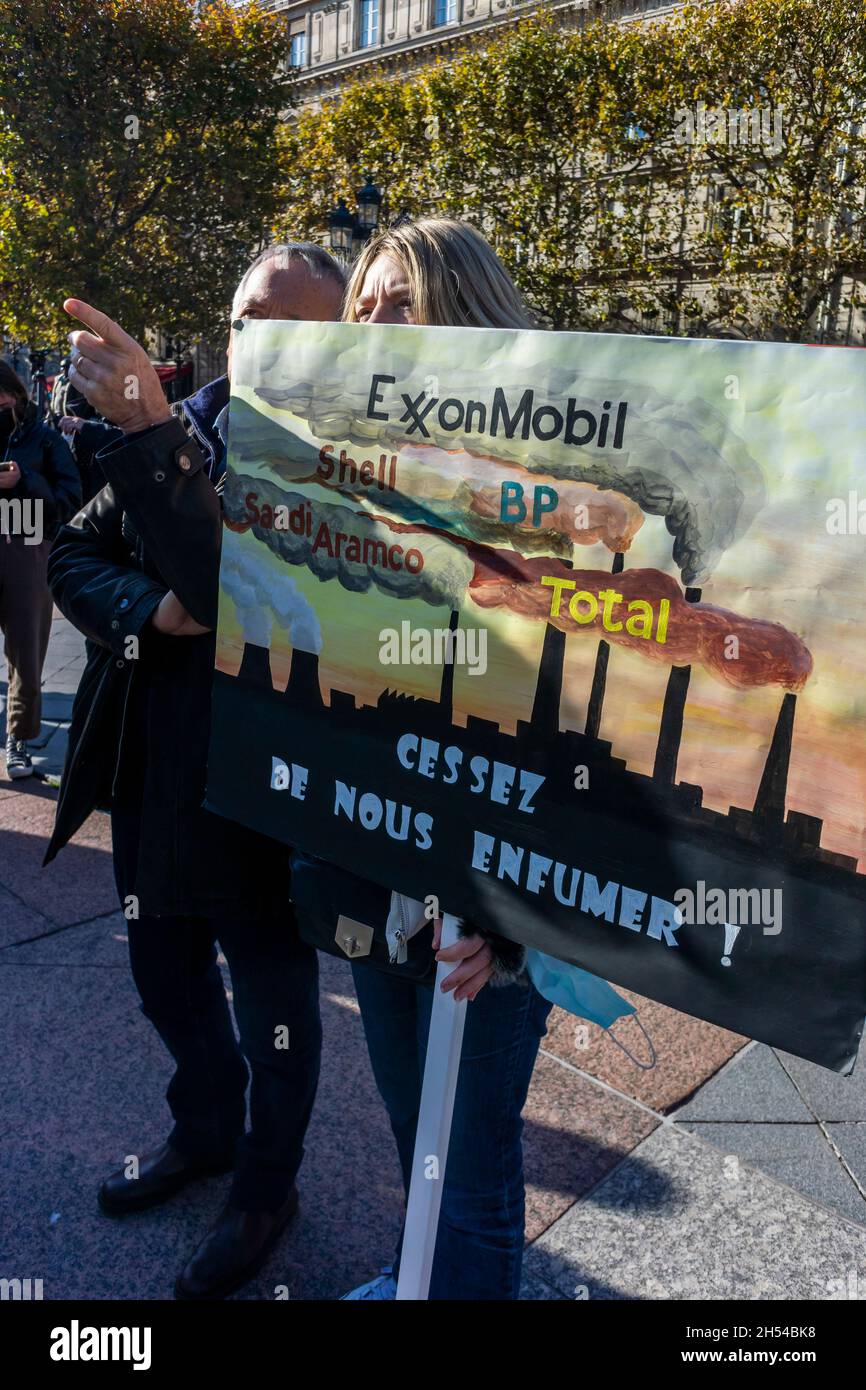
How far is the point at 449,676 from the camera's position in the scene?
1.49 meters

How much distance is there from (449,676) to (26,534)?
460 centimetres

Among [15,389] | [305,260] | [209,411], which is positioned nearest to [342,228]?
[15,389]

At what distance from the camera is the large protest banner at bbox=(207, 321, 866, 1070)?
45.6 inches

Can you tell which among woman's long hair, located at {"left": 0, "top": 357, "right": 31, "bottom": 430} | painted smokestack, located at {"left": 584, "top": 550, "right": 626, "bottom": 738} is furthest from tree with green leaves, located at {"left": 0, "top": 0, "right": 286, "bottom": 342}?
painted smokestack, located at {"left": 584, "top": 550, "right": 626, "bottom": 738}

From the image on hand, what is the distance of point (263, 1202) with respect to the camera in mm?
2312

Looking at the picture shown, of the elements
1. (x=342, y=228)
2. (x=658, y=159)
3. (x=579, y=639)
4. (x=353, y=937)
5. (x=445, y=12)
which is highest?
(x=445, y=12)

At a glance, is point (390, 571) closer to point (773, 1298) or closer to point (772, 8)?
point (773, 1298)

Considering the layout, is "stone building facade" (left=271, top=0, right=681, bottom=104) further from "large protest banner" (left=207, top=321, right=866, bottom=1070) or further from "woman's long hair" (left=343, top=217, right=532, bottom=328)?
"large protest banner" (left=207, top=321, right=866, bottom=1070)

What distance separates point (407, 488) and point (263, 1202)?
5.35ft

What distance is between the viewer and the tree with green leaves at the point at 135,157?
1634 centimetres

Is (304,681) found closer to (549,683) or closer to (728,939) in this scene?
(549,683)

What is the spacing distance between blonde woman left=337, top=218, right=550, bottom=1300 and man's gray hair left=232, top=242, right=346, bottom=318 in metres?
0.29

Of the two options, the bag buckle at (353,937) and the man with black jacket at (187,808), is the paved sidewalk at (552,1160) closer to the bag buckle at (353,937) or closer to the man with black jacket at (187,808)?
the man with black jacket at (187,808)

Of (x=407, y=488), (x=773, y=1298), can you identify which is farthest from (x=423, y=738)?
(x=773, y=1298)
